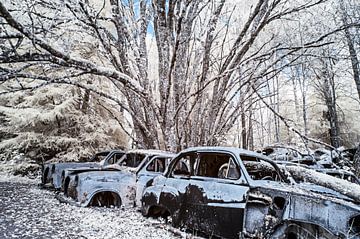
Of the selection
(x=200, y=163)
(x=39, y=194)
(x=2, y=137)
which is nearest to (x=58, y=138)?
(x=2, y=137)

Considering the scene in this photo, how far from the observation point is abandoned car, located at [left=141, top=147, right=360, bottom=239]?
132 inches

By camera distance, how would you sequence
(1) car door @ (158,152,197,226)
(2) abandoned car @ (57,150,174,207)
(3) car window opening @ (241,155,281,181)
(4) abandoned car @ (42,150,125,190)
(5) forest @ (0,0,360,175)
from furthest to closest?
(4) abandoned car @ (42,150,125,190)
(5) forest @ (0,0,360,175)
(2) abandoned car @ (57,150,174,207)
(3) car window opening @ (241,155,281,181)
(1) car door @ (158,152,197,226)

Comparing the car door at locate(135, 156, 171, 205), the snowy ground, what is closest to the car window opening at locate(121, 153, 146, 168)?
the car door at locate(135, 156, 171, 205)

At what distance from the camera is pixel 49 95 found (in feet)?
44.9

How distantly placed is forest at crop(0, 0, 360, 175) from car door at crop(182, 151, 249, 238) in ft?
11.3

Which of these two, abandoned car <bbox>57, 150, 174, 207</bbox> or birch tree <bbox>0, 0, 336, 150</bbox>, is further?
birch tree <bbox>0, 0, 336, 150</bbox>

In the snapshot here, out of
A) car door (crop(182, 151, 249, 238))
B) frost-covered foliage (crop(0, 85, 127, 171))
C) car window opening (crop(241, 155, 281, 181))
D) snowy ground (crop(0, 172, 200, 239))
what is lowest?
snowy ground (crop(0, 172, 200, 239))

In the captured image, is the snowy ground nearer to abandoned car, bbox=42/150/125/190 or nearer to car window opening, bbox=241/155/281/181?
car window opening, bbox=241/155/281/181

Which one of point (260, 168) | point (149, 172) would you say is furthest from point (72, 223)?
point (260, 168)

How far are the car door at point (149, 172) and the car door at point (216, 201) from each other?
86.5 inches

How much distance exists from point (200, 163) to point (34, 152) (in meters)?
11.8

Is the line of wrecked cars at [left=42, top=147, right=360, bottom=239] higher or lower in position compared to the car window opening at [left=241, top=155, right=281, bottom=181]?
lower

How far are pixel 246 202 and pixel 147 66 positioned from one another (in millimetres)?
7501

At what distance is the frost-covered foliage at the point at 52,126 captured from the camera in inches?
518
